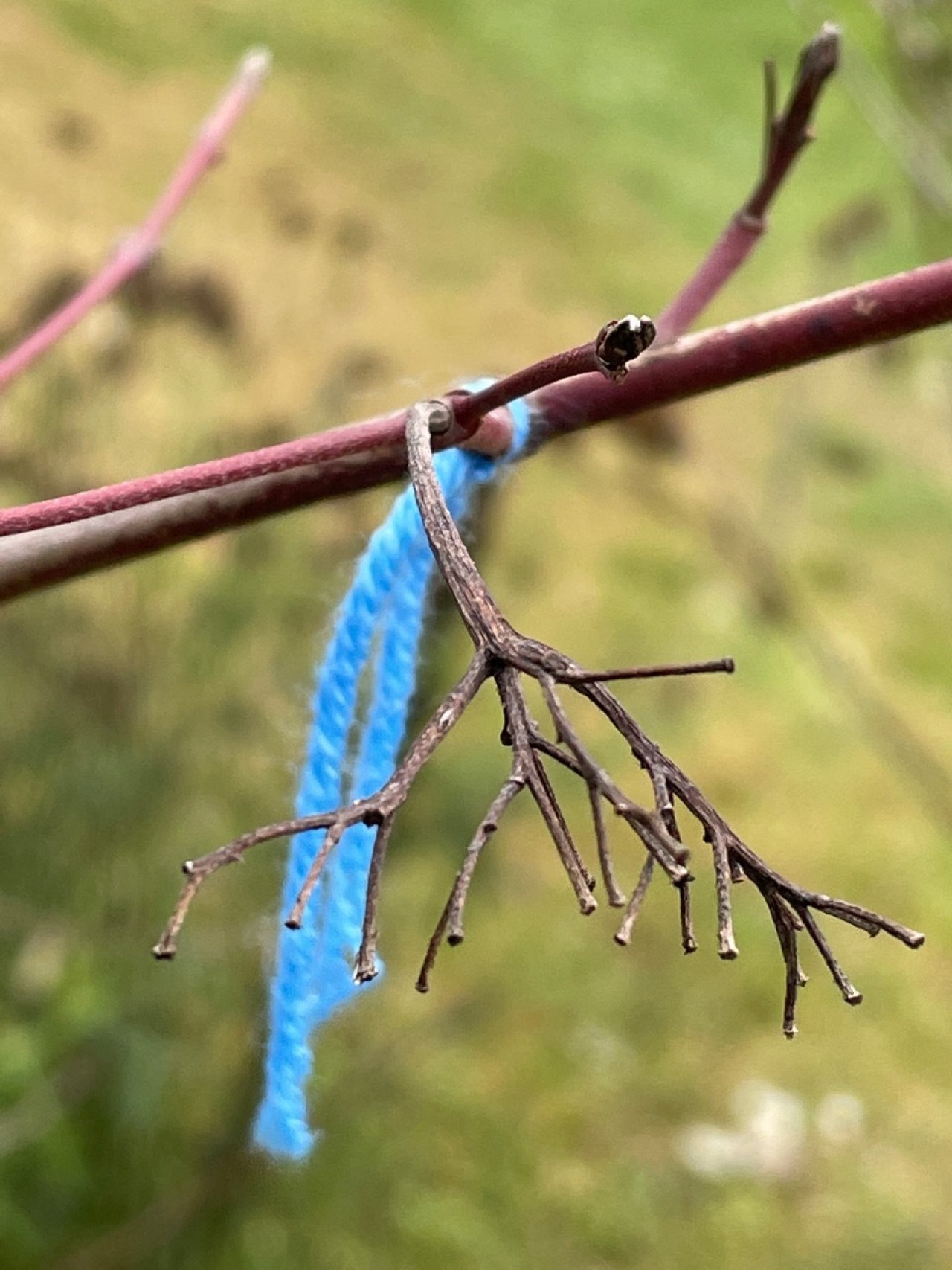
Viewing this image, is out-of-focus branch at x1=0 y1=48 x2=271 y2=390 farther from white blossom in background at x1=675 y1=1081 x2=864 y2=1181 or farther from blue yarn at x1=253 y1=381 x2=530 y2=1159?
white blossom in background at x1=675 y1=1081 x2=864 y2=1181

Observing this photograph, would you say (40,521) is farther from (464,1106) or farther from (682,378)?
(464,1106)

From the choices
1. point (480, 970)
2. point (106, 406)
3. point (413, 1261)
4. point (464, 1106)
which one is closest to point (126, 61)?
point (106, 406)

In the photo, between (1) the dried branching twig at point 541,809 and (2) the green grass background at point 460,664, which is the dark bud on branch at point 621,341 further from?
(2) the green grass background at point 460,664

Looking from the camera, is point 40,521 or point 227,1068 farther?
point 227,1068

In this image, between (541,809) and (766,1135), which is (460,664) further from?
(541,809)

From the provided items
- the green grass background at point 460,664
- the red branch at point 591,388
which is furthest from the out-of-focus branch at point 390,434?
the green grass background at point 460,664

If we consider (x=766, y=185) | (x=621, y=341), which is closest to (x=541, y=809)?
(x=621, y=341)

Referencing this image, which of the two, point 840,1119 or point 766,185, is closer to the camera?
point 766,185
